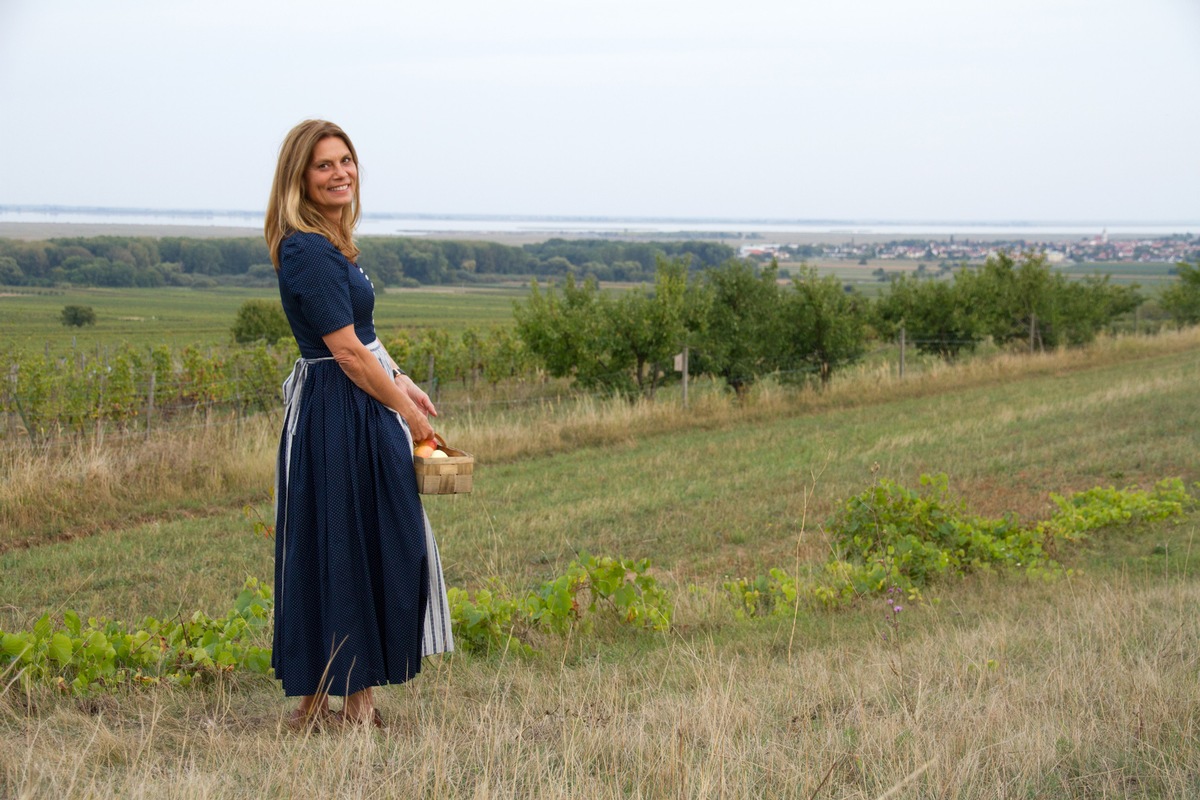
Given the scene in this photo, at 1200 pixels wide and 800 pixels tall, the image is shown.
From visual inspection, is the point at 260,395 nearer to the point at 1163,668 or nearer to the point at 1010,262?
the point at 1163,668

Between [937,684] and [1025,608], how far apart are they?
1.96 metres

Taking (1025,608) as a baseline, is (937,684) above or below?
above

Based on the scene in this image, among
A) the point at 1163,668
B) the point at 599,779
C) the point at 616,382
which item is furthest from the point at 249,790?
the point at 616,382

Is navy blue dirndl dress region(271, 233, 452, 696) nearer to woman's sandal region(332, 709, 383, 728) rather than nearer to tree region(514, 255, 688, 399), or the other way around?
woman's sandal region(332, 709, 383, 728)

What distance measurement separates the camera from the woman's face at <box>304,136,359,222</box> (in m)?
3.28

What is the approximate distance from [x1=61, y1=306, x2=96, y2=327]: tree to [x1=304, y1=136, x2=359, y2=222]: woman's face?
15.6 m

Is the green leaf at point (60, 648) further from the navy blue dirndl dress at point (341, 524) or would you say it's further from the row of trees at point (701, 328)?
the row of trees at point (701, 328)

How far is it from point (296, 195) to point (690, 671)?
222 cm

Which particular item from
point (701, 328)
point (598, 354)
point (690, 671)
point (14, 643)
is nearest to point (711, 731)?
point (690, 671)

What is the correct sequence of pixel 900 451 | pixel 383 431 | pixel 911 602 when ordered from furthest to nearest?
pixel 900 451
pixel 911 602
pixel 383 431

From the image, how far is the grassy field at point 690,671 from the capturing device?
2.60m

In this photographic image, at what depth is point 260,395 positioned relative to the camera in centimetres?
1591

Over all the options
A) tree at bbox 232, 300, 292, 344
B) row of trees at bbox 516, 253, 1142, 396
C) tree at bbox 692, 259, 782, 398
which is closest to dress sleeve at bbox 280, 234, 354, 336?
row of trees at bbox 516, 253, 1142, 396

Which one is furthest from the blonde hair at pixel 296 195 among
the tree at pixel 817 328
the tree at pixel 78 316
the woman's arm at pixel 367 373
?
the tree at pixel 817 328
